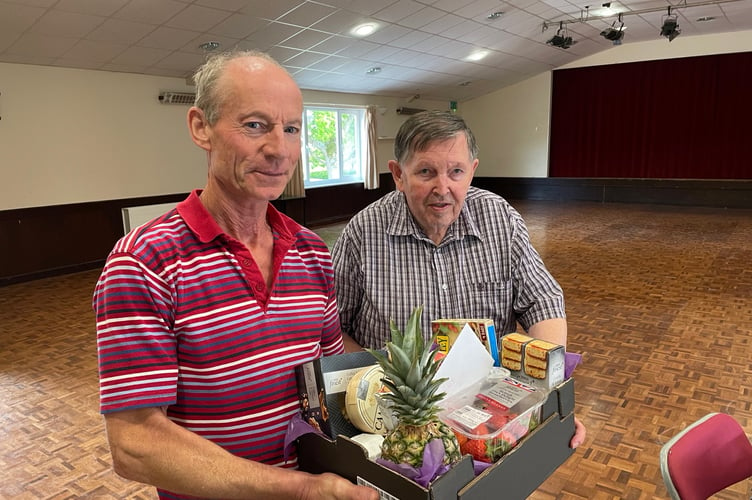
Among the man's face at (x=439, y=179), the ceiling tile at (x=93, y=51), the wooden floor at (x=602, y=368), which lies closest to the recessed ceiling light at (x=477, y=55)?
the wooden floor at (x=602, y=368)

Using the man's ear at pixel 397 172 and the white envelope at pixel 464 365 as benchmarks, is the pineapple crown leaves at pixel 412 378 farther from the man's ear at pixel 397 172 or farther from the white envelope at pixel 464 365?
the man's ear at pixel 397 172

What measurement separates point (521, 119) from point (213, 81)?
1574 cm

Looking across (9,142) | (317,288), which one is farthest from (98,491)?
(9,142)

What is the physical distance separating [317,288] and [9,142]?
7.61m

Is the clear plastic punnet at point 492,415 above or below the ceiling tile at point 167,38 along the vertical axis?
below

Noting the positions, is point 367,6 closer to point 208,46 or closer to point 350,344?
point 208,46

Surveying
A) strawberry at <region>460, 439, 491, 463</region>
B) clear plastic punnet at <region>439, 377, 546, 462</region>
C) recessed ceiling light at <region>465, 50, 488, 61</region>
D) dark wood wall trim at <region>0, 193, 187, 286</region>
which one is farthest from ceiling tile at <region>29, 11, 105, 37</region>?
recessed ceiling light at <region>465, 50, 488, 61</region>

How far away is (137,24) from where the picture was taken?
21.5 ft

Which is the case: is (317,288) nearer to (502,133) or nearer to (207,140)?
(207,140)

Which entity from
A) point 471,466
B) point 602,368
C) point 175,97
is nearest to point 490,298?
point 471,466

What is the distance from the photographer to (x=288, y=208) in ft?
36.1

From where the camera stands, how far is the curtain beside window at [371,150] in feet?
42.7

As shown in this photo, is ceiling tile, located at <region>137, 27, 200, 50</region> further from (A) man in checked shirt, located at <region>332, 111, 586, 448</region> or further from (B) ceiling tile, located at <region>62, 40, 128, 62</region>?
(A) man in checked shirt, located at <region>332, 111, 586, 448</region>

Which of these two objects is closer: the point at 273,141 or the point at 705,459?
the point at 273,141
